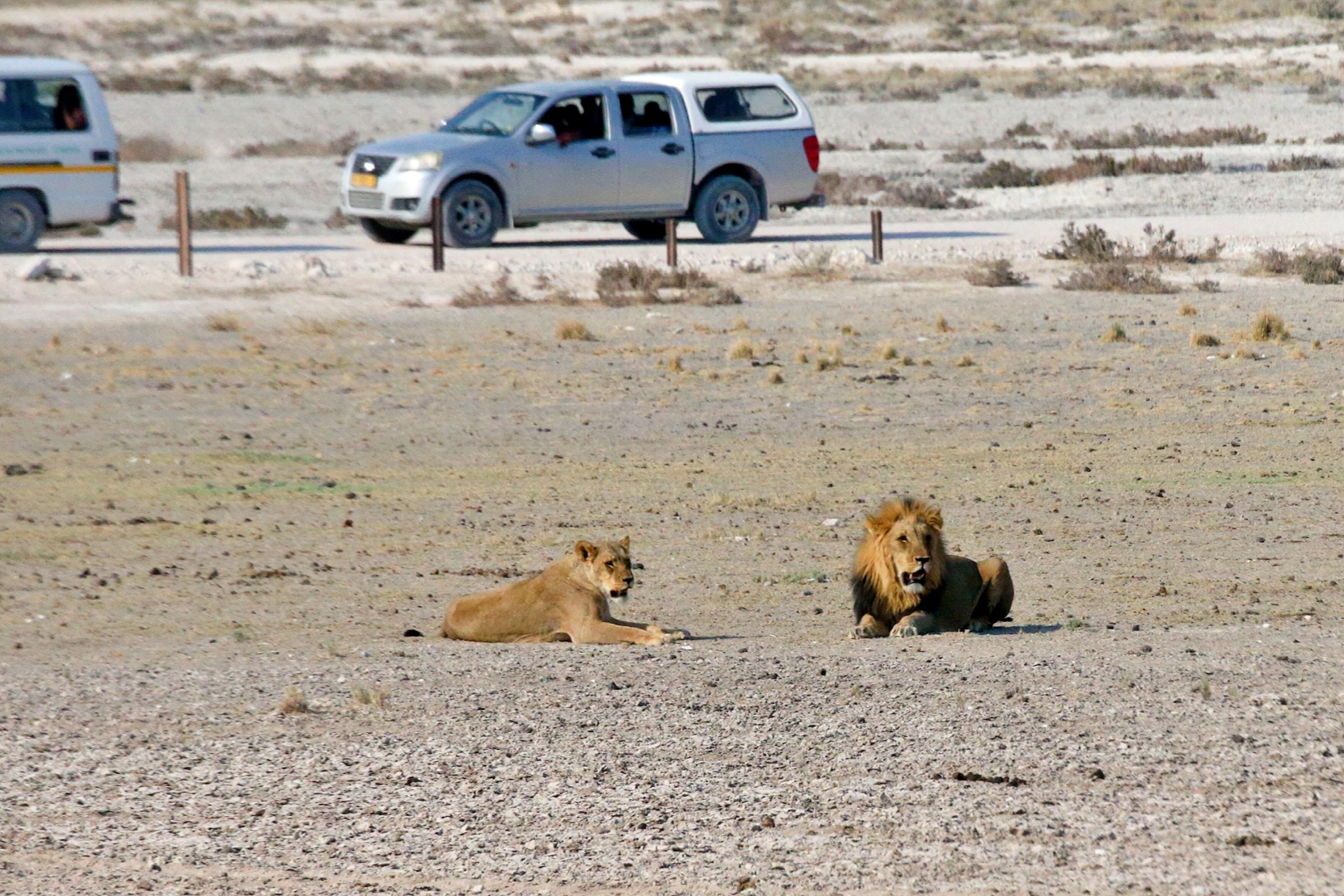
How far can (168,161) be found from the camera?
3962 centimetres

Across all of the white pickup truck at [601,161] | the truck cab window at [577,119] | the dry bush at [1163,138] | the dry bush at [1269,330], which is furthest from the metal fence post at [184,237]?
the dry bush at [1163,138]

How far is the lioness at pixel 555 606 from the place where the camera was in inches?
323

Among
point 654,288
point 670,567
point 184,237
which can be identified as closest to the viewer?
point 670,567

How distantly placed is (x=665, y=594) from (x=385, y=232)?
54.5 ft

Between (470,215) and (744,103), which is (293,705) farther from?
(744,103)

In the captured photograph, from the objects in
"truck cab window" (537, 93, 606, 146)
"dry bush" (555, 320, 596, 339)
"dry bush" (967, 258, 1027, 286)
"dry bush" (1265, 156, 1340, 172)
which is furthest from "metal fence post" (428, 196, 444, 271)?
"dry bush" (1265, 156, 1340, 172)

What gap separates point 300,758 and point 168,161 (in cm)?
3526

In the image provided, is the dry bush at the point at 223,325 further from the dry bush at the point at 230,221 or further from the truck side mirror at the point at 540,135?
the dry bush at the point at 230,221

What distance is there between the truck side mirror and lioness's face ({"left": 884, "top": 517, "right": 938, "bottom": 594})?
53.1 feet

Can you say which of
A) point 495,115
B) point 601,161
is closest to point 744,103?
point 601,161

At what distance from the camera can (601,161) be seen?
79.4ft

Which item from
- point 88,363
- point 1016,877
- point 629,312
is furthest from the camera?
point 629,312

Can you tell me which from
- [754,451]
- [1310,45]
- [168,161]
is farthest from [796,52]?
[754,451]

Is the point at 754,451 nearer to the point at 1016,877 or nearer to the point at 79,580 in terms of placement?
the point at 79,580
